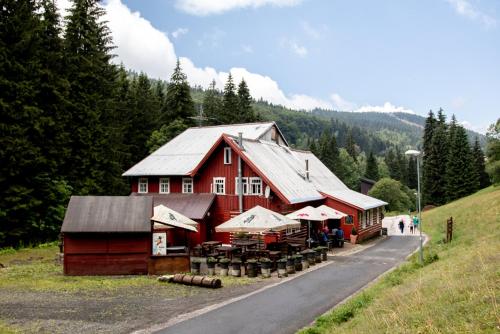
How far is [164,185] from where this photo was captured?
122 ft

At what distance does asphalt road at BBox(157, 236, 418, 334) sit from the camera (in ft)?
43.0

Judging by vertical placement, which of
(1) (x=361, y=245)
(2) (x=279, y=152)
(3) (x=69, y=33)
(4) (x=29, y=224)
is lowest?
(1) (x=361, y=245)

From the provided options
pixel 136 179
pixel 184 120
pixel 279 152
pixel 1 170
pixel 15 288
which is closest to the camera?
pixel 15 288

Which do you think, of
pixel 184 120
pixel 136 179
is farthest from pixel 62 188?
pixel 184 120

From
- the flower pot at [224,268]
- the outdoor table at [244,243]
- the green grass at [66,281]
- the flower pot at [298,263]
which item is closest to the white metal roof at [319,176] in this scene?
the outdoor table at [244,243]

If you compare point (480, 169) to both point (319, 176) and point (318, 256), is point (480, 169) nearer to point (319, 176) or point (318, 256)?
point (319, 176)

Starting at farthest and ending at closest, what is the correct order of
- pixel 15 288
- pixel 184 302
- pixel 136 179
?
pixel 136 179, pixel 15 288, pixel 184 302

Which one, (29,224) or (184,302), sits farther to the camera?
(29,224)

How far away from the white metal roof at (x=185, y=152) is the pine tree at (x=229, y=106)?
26.7 metres

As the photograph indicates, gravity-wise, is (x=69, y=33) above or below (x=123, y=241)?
above

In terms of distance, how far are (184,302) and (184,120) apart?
47.6 metres

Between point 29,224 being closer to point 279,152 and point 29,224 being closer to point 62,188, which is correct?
point 62,188

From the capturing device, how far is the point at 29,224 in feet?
109

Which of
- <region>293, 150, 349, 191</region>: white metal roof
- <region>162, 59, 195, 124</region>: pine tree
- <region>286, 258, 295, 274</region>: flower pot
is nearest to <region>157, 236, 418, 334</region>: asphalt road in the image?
<region>286, 258, 295, 274</region>: flower pot
